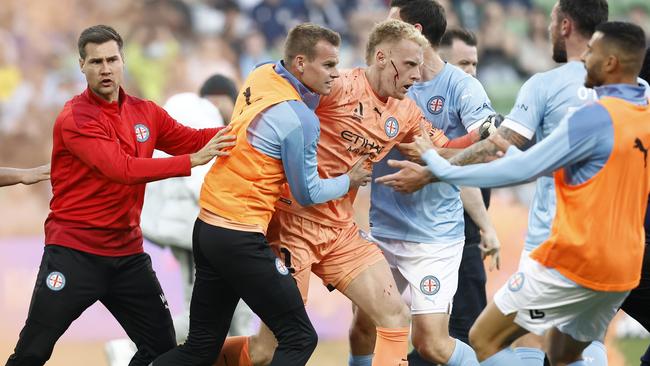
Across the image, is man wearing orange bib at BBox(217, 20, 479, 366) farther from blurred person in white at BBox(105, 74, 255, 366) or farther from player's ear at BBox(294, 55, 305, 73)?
blurred person in white at BBox(105, 74, 255, 366)

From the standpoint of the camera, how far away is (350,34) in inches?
488

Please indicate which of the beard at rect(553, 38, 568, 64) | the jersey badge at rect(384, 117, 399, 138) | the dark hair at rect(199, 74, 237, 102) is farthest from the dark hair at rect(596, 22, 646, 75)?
the dark hair at rect(199, 74, 237, 102)

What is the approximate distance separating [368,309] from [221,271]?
2.97 ft

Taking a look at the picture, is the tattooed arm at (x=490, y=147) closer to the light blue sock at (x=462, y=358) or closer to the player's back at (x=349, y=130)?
the player's back at (x=349, y=130)

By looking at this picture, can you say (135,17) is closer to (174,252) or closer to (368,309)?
(174,252)

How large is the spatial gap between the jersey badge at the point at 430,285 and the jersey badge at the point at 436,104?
3.52 ft

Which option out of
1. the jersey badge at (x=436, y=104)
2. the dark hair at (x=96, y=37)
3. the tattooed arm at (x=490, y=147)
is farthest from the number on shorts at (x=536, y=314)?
the dark hair at (x=96, y=37)

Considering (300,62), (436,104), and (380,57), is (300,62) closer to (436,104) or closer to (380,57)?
(380,57)

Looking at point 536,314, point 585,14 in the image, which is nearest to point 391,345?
point 536,314

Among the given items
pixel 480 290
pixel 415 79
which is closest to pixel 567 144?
pixel 415 79

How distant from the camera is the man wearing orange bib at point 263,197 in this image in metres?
5.75

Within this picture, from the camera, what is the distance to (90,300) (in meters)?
5.96

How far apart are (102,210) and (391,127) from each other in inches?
67.1

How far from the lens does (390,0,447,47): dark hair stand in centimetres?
700
